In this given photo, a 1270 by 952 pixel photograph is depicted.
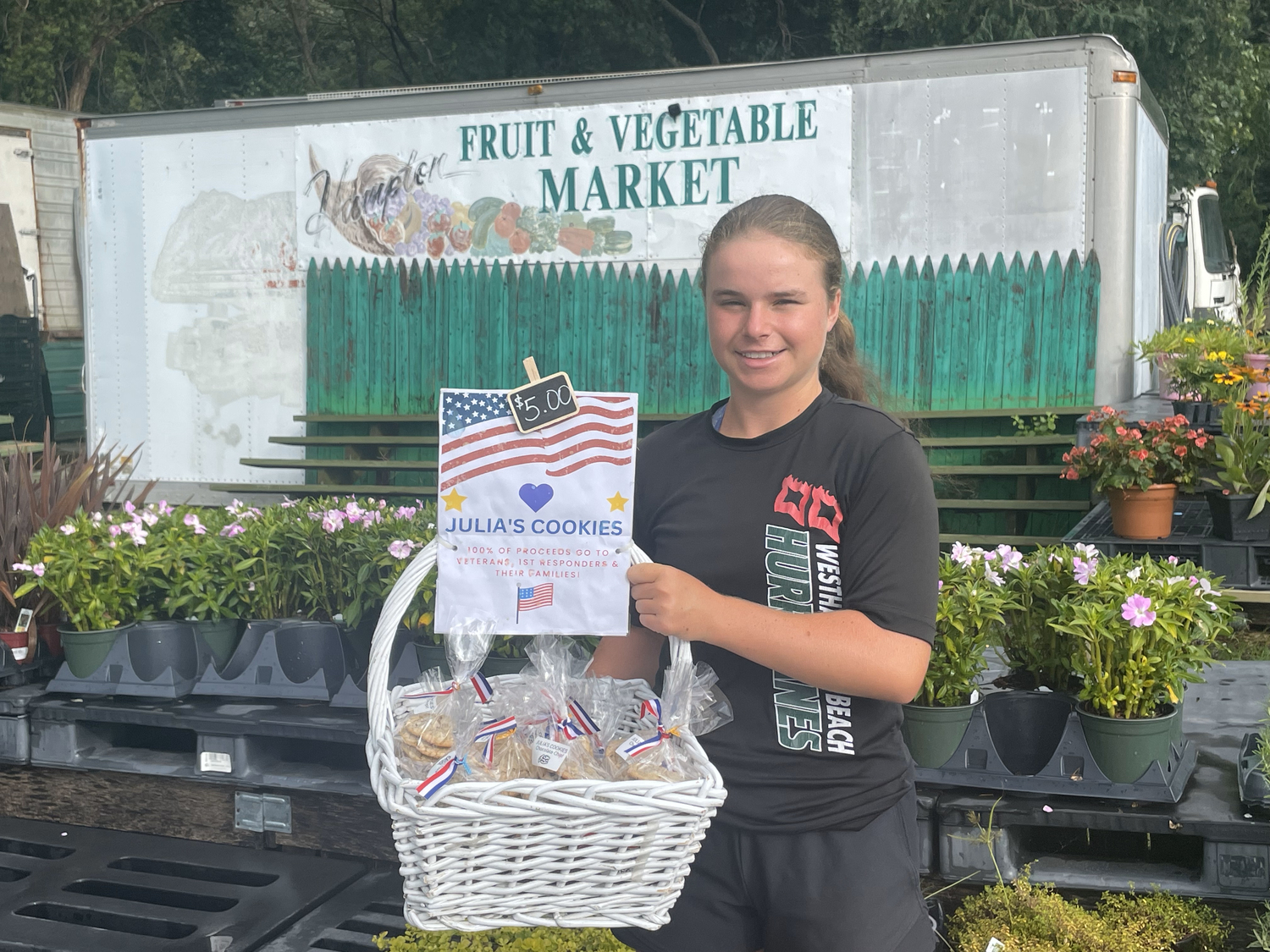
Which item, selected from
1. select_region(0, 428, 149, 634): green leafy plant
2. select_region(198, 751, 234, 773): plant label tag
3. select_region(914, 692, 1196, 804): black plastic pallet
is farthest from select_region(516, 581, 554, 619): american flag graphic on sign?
select_region(0, 428, 149, 634): green leafy plant

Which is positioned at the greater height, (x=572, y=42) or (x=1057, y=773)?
(x=572, y=42)

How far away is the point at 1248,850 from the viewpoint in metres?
2.72

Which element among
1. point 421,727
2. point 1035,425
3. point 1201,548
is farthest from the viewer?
point 1035,425

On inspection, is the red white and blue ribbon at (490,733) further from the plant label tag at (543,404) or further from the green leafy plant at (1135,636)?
the green leafy plant at (1135,636)

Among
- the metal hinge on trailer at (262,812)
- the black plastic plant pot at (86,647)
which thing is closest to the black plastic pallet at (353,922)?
the metal hinge on trailer at (262,812)

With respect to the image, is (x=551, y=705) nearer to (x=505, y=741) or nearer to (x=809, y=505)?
(x=505, y=741)

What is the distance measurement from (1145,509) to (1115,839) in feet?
8.92

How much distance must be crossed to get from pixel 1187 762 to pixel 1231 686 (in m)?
1.00

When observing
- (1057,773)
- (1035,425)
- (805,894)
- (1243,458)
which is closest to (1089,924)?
(1057,773)

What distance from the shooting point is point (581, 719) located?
179 centimetres

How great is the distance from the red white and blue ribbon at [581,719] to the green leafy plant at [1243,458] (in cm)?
436

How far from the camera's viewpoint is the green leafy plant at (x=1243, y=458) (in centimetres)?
534

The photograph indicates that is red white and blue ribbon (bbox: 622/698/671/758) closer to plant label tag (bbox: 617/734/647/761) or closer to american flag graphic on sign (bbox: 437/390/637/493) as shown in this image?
plant label tag (bbox: 617/734/647/761)

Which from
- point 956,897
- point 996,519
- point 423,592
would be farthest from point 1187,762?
point 996,519
